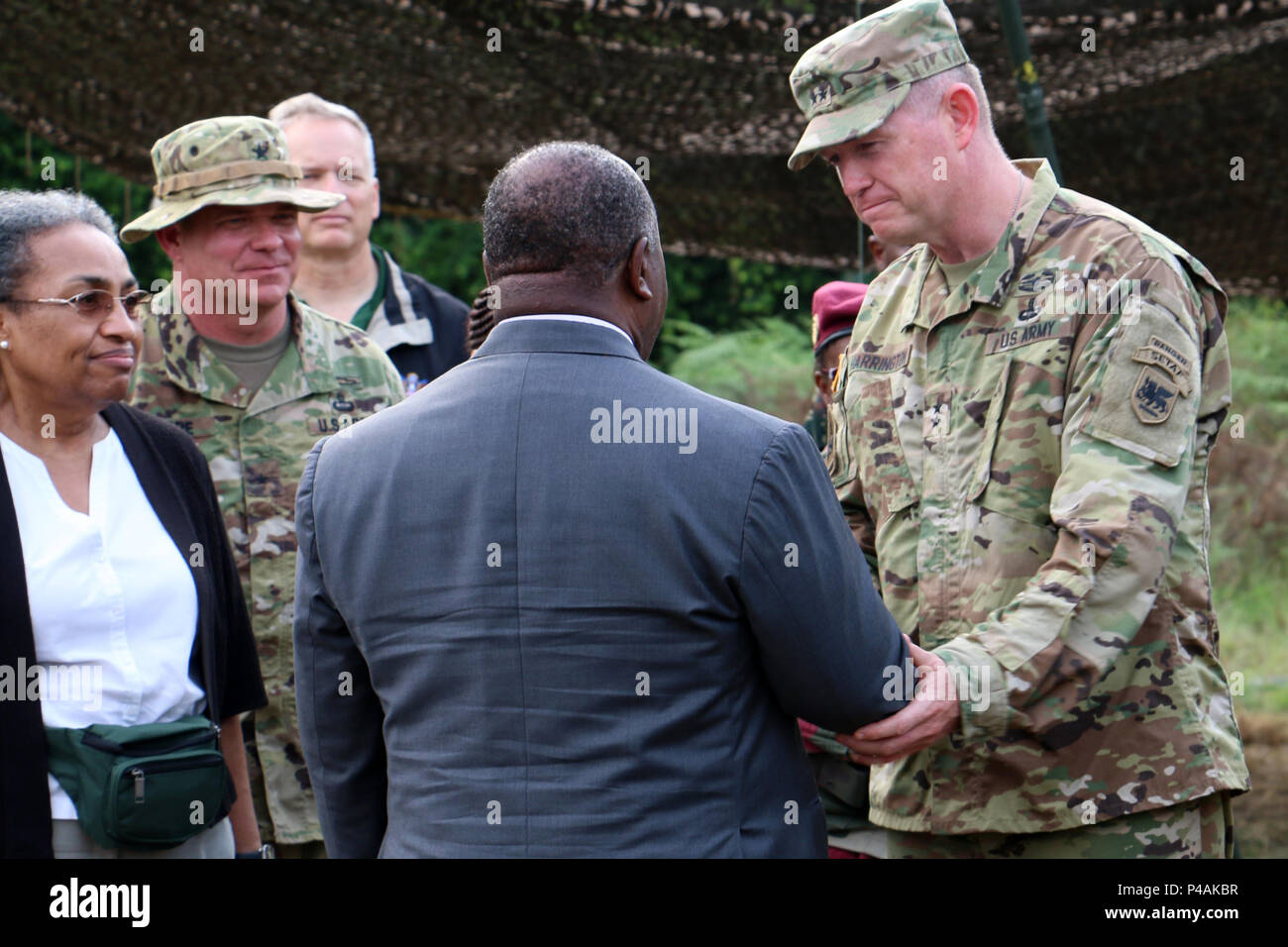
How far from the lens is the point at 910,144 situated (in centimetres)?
247

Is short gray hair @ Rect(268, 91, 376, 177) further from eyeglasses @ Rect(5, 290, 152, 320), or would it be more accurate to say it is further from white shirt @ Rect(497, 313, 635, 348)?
white shirt @ Rect(497, 313, 635, 348)

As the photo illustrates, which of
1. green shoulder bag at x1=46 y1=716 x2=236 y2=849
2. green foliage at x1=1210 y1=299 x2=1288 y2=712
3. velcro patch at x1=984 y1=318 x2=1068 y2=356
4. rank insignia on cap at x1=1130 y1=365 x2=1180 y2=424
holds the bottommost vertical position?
green foliage at x1=1210 y1=299 x2=1288 y2=712

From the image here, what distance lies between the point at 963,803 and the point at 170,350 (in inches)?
76.4

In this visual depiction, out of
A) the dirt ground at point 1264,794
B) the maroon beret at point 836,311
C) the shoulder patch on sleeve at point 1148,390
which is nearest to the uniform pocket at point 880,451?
the shoulder patch on sleeve at point 1148,390

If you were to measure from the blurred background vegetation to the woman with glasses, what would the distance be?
145 centimetres

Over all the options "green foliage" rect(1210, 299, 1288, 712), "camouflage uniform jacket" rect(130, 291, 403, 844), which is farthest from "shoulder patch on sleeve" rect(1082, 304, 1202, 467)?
"green foliage" rect(1210, 299, 1288, 712)

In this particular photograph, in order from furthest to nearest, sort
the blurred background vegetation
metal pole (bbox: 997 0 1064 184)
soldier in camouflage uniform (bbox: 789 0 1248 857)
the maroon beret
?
the blurred background vegetation < metal pole (bbox: 997 0 1064 184) < the maroon beret < soldier in camouflage uniform (bbox: 789 0 1248 857)

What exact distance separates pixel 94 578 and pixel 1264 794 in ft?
16.4

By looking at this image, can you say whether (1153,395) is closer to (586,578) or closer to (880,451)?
(880,451)

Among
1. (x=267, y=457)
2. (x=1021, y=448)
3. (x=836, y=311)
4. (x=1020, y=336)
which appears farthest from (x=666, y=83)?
(x=1021, y=448)

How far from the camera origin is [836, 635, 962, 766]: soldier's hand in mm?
2154

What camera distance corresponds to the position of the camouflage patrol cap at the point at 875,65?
2.45m

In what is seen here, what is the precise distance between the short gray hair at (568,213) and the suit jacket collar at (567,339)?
0.22 feet
